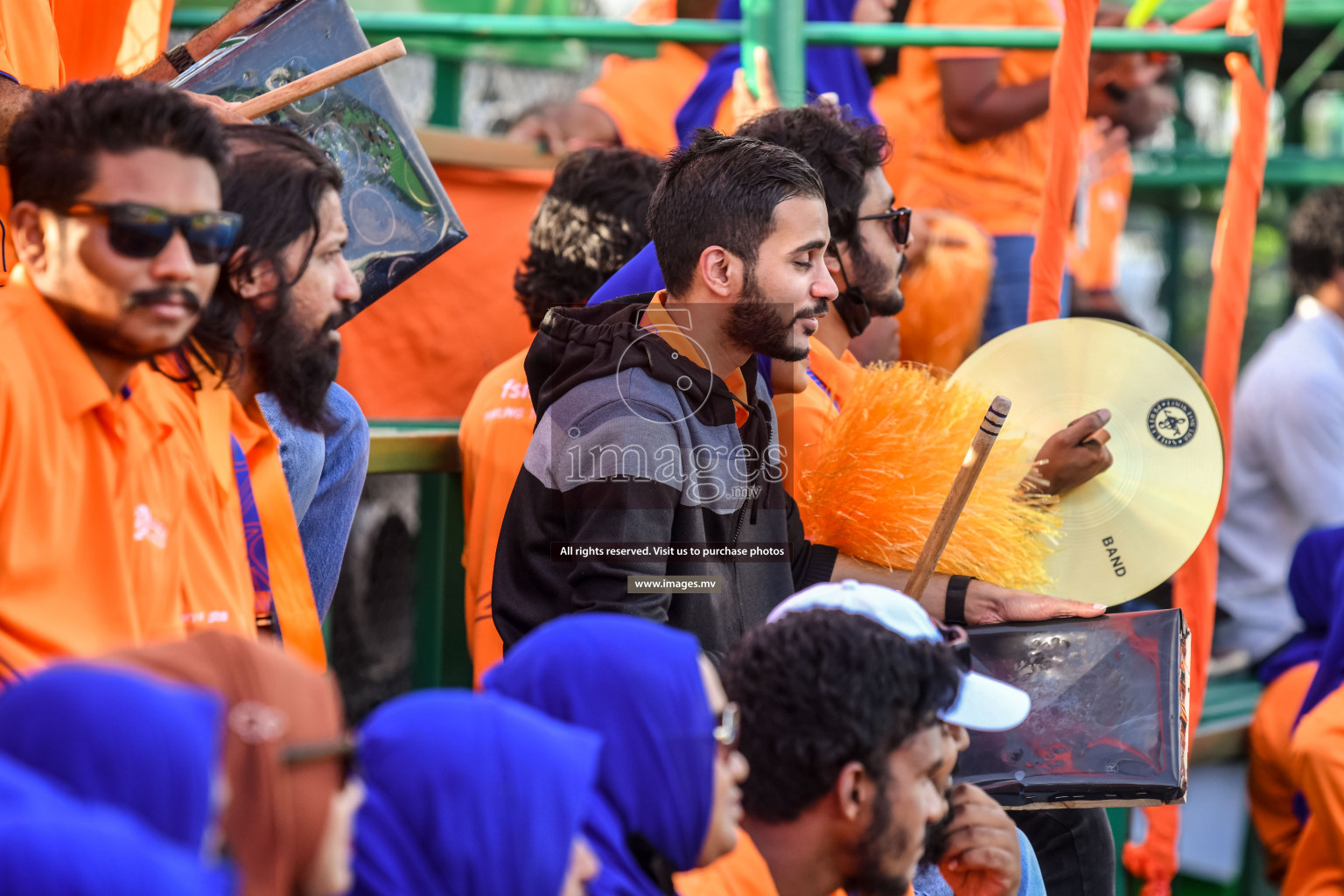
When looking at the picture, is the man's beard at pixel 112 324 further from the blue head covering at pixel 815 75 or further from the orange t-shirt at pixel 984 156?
the orange t-shirt at pixel 984 156

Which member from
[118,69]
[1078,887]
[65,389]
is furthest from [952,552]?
[118,69]

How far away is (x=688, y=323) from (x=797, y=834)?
0.91 m

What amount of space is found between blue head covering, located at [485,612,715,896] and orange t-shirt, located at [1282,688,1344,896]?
230cm

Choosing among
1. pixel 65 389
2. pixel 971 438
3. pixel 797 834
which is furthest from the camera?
pixel 971 438

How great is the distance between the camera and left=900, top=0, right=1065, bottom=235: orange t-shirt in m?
4.32

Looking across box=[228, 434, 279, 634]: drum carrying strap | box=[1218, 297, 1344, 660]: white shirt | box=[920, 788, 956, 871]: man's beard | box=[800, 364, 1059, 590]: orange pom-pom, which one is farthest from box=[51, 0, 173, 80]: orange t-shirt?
box=[1218, 297, 1344, 660]: white shirt

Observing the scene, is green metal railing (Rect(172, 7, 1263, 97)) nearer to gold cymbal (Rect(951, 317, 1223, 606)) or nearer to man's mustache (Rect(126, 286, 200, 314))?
gold cymbal (Rect(951, 317, 1223, 606))

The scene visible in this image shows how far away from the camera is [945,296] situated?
404 cm

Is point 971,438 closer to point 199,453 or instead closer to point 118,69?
point 199,453

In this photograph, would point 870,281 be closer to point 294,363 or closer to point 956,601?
point 956,601

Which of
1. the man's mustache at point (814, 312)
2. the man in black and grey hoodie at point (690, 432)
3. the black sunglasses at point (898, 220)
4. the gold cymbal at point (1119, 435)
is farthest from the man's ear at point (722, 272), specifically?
the black sunglasses at point (898, 220)

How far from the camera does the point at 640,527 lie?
218cm

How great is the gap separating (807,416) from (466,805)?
5.17ft

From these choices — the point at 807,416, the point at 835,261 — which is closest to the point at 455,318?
the point at 835,261
